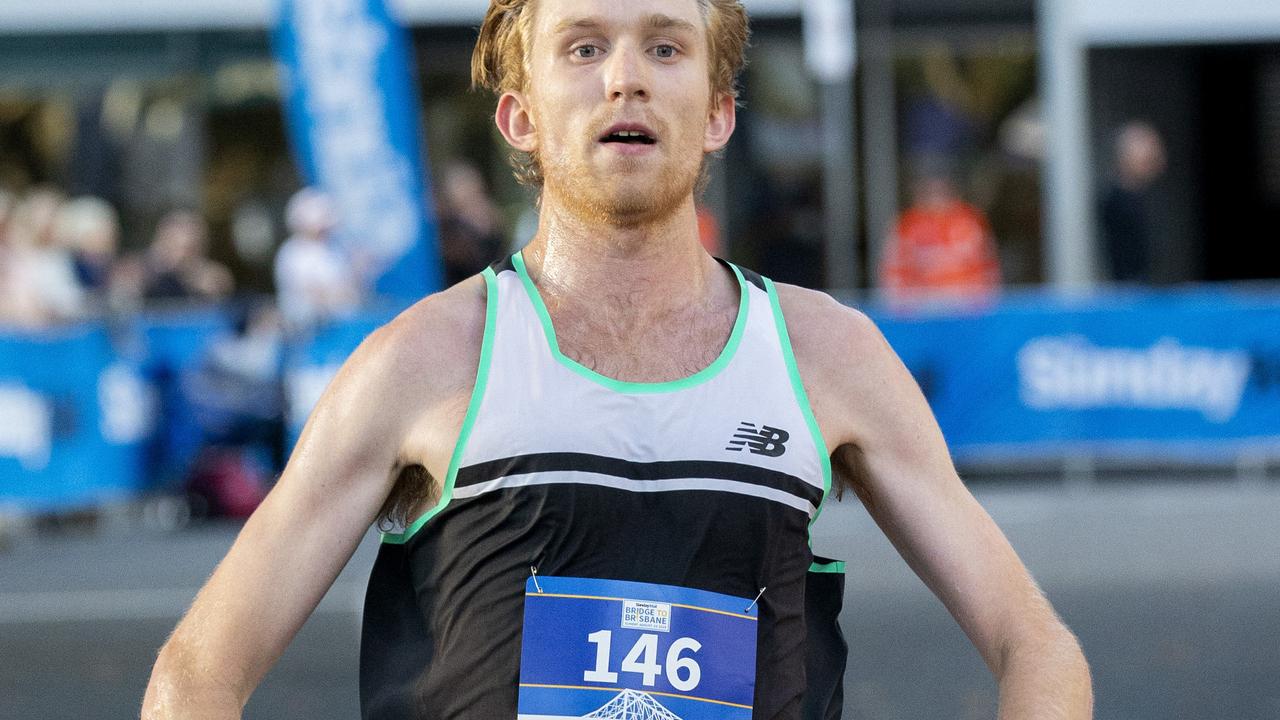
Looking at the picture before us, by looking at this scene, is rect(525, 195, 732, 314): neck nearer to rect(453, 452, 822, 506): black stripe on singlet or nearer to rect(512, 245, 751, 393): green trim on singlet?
rect(512, 245, 751, 393): green trim on singlet

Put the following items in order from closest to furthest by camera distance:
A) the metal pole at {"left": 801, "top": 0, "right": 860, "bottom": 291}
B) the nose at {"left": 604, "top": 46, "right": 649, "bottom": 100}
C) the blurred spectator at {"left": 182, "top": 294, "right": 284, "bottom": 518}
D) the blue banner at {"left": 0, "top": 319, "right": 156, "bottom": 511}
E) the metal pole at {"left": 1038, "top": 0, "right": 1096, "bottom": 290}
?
the nose at {"left": 604, "top": 46, "right": 649, "bottom": 100} → the blue banner at {"left": 0, "top": 319, "right": 156, "bottom": 511} → the blurred spectator at {"left": 182, "top": 294, "right": 284, "bottom": 518} → the metal pole at {"left": 1038, "top": 0, "right": 1096, "bottom": 290} → the metal pole at {"left": 801, "top": 0, "right": 860, "bottom": 291}

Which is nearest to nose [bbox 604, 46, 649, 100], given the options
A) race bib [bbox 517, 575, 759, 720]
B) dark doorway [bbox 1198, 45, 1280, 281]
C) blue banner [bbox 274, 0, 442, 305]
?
race bib [bbox 517, 575, 759, 720]

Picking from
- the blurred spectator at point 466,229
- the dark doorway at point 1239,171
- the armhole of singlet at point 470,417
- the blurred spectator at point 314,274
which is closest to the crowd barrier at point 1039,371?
the blurred spectator at point 314,274

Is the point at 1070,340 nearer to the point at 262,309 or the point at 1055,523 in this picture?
the point at 1055,523

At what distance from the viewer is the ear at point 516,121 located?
2746mm

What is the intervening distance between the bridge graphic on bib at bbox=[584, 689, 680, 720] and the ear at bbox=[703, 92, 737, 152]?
0.79 metres

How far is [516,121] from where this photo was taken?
278 cm

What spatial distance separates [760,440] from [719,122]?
501 millimetres

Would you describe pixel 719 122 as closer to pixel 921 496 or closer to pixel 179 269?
pixel 921 496

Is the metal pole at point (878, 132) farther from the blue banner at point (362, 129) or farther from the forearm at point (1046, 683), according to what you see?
the forearm at point (1046, 683)

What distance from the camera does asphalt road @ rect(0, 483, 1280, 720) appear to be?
685 centimetres

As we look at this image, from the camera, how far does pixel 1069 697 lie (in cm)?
258

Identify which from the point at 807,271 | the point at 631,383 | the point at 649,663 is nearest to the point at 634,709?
the point at 649,663

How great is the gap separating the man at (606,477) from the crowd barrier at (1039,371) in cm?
919
